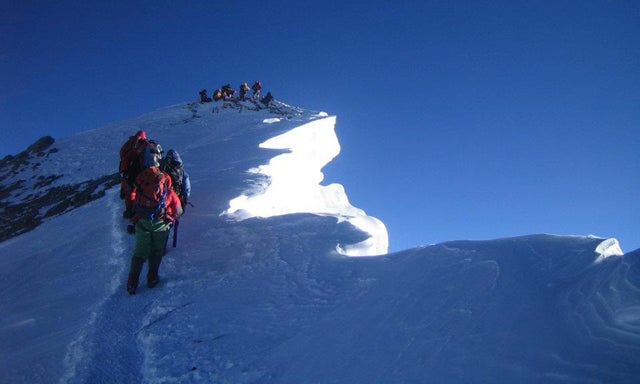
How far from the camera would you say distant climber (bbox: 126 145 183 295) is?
473 cm

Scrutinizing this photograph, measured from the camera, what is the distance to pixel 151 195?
4.80 metres

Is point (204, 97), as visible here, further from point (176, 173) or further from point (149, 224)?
point (149, 224)

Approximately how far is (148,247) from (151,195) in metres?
0.65

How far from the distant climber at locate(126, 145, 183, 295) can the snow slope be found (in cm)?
25

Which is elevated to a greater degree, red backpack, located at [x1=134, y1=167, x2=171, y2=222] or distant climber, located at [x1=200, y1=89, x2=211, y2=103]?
distant climber, located at [x1=200, y1=89, x2=211, y2=103]

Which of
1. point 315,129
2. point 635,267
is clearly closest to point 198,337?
point 635,267

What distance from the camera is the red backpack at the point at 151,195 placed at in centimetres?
479

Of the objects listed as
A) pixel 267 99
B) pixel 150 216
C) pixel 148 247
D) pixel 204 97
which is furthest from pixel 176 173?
pixel 204 97

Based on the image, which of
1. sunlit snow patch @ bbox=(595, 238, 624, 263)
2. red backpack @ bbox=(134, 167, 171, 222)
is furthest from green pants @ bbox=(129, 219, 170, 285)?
sunlit snow patch @ bbox=(595, 238, 624, 263)

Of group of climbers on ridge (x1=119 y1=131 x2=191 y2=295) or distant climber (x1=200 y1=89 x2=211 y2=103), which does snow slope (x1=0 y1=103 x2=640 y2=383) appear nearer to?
group of climbers on ridge (x1=119 y1=131 x2=191 y2=295)

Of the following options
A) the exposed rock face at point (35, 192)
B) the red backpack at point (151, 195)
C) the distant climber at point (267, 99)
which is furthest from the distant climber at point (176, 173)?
the distant climber at point (267, 99)

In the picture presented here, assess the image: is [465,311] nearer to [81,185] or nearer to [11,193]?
[81,185]

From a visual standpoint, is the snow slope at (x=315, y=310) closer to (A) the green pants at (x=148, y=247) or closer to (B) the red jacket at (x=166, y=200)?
(A) the green pants at (x=148, y=247)

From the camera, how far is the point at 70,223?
8.01 metres
